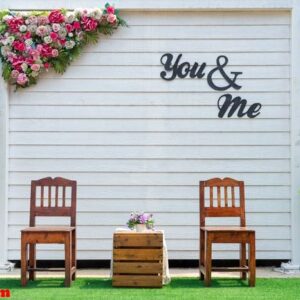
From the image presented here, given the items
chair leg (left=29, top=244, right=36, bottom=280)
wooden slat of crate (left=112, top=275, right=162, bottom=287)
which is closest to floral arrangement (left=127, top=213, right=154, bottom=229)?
wooden slat of crate (left=112, top=275, right=162, bottom=287)

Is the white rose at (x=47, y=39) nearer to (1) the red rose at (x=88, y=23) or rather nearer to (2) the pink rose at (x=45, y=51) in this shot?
(2) the pink rose at (x=45, y=51)

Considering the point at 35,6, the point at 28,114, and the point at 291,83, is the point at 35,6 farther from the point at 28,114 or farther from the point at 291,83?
the point at 291,83

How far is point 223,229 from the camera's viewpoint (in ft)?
22.9

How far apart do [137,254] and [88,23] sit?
2.87 m

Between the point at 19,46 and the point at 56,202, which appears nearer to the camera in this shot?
the point at 56,202

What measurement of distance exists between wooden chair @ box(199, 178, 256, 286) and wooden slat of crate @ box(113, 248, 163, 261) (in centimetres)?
50

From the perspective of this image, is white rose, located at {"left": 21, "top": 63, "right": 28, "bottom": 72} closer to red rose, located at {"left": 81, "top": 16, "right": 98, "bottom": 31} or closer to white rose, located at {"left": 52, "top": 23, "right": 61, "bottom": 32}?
white rose, located at {"left": 52, "top": 23, "right": 61, "bottom": 32}

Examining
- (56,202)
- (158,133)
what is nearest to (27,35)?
(158,133)

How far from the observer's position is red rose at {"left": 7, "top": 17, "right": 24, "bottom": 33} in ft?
26.9

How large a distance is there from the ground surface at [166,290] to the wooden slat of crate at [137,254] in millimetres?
295

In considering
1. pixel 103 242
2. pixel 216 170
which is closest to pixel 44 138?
pixel 103 242

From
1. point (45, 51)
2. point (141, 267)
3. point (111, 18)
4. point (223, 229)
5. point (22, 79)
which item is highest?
point (111, 18)

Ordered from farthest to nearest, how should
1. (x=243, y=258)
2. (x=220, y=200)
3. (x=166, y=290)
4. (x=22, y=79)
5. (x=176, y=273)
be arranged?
(x=22, y=79) < (x=176, y=273) < (x=220, y=200) < (x=243, y=258) < (x=166, y=290)

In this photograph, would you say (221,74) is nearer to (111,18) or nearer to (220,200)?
(111,18)
